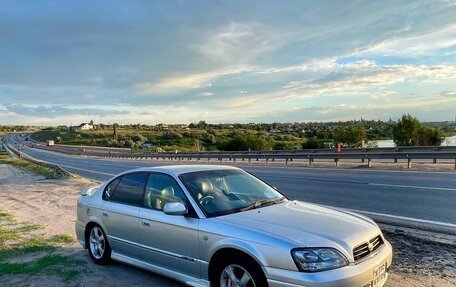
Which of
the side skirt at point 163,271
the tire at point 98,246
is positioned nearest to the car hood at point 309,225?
the side skirt at point 163,271

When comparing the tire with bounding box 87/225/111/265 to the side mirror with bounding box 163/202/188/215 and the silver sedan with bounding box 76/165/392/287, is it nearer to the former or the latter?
the silver sedan with bounding box 76/165/392/287

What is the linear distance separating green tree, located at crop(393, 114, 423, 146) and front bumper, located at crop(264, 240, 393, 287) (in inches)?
1935

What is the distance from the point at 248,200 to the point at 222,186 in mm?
380

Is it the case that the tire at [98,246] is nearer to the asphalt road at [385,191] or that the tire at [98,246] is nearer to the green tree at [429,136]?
the asphalt road at [385,191]

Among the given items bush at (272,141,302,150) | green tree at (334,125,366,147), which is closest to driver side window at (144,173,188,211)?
bush at (272,141,302,150)

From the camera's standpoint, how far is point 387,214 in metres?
8.99

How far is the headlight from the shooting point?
12.3 feet

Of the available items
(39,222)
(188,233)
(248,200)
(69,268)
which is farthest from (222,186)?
(39,222)

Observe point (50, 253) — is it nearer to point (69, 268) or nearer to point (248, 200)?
point (69, 268)

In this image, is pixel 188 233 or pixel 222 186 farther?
pixel 222 186

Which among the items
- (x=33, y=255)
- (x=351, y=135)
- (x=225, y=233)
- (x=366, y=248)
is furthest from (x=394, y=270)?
(x=351, y=135)

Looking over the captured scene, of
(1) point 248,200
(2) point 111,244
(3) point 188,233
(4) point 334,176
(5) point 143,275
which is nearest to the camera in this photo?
(3) point 188,233

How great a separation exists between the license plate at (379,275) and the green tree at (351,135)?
4734 centimetres

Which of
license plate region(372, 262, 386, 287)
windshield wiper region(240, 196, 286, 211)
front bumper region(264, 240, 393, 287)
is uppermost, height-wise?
windshield wiper region(240, 196, 286, 211)
